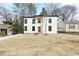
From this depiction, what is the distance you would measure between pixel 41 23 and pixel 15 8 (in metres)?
0.35

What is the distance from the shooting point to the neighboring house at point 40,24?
9.72 feet

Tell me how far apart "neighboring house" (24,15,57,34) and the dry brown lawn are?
2.7 inches

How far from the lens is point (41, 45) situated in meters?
2.95

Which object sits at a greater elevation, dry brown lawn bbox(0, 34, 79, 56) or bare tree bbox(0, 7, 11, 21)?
bare tree bbox(0, 7, 11, 21)

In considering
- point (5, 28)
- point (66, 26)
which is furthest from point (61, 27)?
point (5, 28)

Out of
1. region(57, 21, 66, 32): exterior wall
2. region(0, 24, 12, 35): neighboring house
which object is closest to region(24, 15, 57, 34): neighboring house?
region(57, 21, 66, 32): exterior wall

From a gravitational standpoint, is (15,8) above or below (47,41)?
above

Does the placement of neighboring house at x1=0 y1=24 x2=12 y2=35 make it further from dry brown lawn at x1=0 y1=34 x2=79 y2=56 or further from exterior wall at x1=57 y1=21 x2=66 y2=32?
exterior wall at x1=57 y1=21 x2=66 y2=32

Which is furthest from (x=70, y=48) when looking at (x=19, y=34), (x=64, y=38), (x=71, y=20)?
(x=19, y=34)

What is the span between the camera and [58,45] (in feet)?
9.66

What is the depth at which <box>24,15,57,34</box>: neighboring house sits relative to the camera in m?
2.96

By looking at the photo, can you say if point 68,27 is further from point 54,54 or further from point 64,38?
point 54,54

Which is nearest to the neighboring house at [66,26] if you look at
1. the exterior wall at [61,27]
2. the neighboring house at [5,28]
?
the exterior wall at [61,27]

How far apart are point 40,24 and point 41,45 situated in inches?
9.7
